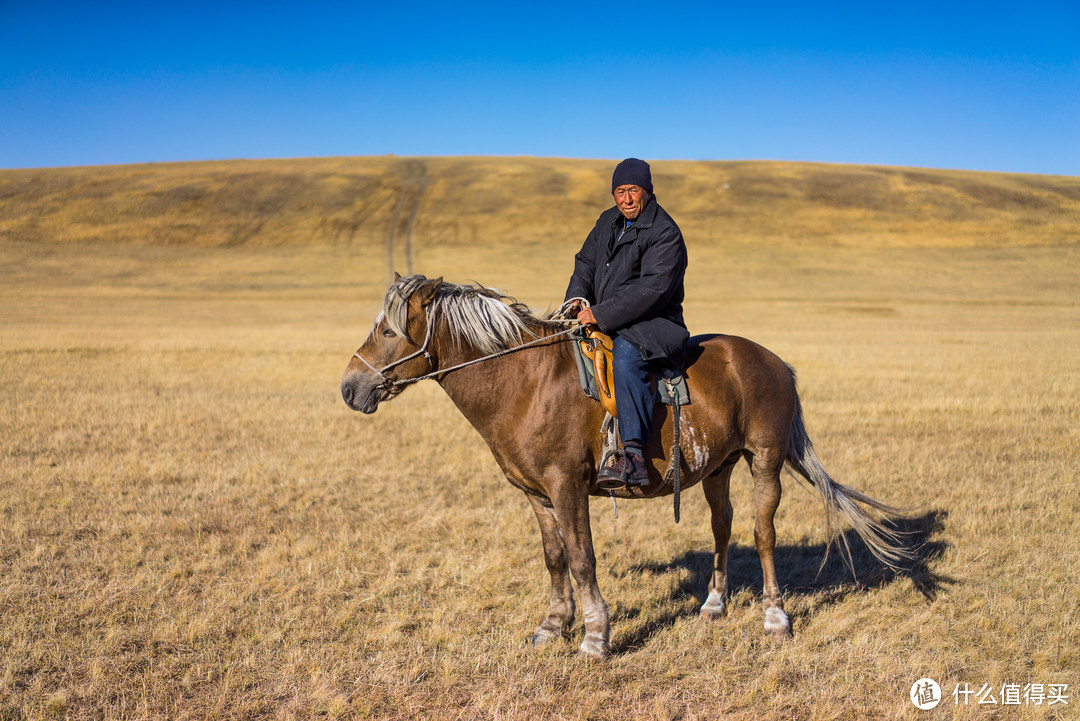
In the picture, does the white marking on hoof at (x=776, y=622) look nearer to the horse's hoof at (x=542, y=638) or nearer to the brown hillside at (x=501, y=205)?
the horse's hoof at (x=542, y=638)

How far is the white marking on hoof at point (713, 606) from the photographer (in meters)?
5.82

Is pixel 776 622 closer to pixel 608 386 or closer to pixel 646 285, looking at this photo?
pixel 608 386

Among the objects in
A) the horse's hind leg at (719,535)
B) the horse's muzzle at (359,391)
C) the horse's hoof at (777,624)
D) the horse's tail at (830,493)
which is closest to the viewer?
the horse's muzzle at (359,391)

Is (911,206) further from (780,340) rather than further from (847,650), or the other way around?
Answer: (847,650)

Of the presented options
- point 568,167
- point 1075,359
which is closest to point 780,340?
point 1075,359

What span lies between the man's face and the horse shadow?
3.29 metres

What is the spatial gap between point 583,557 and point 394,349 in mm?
2030

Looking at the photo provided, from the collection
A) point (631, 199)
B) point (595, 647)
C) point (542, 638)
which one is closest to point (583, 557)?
point (595, 647)

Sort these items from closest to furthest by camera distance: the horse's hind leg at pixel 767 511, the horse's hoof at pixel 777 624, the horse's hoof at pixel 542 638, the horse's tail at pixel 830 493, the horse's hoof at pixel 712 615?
the horse's hoof at pixel 542 638, the horse's hoof at pixel 777 624, the horse's hind leg at pixel 767 511, the horse's hoof at pixel 712 615, the horse's tail at pixel 830 493

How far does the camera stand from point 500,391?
5055mm

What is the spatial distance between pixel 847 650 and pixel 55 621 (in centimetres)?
605

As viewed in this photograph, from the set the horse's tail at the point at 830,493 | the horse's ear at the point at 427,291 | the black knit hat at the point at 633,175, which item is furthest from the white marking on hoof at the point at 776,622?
the horse's ear at the point at 427,291

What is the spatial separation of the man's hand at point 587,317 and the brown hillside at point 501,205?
55902 mm

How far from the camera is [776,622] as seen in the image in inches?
216
